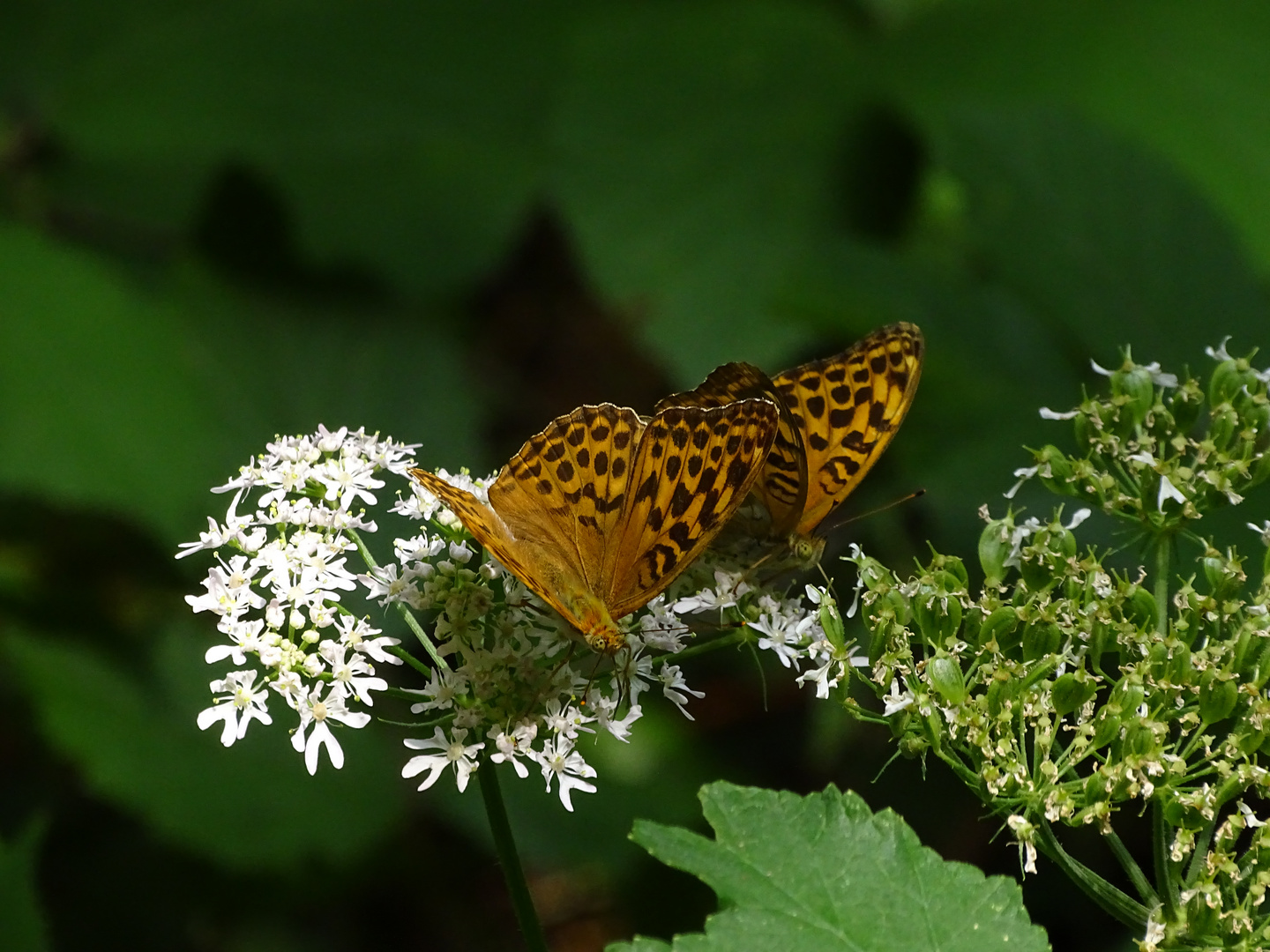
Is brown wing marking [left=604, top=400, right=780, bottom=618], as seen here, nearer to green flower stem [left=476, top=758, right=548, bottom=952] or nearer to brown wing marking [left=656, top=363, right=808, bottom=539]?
brown wing marking [left=656, top=363, right=808, bottom=539]

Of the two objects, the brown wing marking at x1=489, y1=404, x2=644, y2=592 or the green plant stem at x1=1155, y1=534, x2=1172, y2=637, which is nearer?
the green plant stem at x1=1155, y1=534, x2=1172, y2=637

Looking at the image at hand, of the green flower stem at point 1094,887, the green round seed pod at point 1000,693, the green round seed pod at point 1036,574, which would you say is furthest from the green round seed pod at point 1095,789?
the green round seed pod at point 1036,574

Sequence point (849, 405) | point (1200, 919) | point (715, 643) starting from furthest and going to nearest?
point (849, 405) → point (715, 643) → point (1200, 919)

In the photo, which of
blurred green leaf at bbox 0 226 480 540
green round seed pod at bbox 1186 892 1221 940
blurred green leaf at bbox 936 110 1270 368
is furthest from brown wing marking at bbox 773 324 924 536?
blurred green leaf at bbox 0 226 480 540

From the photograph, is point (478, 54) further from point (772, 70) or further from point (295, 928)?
point (295, 928)

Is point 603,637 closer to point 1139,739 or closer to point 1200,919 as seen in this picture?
point 1139,739

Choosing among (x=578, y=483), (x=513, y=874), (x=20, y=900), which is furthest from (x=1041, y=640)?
(x=20, y=900)
